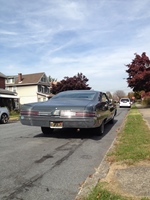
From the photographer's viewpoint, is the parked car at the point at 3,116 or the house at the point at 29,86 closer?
the parked car at the point at 3,116

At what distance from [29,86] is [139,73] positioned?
28.2 m

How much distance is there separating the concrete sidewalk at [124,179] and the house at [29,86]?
4551cm

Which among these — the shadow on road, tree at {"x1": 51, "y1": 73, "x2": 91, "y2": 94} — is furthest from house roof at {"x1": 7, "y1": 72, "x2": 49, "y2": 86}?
the shadow on road

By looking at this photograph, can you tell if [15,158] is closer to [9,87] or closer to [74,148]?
[74,148]

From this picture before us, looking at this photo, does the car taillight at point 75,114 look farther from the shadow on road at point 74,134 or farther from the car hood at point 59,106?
the shadow on road at point 74,134

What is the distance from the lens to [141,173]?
3969 millimetres

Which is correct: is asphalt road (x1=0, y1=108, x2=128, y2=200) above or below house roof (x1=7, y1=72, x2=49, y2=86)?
below

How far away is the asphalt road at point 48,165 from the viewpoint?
3525mm

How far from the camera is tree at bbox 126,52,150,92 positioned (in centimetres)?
2598

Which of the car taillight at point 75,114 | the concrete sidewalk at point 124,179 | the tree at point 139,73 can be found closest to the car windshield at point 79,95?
the car taillight at point 75,114

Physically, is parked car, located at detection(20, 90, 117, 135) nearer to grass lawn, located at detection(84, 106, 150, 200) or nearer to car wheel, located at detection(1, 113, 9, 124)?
grass lawn, located at detection(84, 106, 150, 200)

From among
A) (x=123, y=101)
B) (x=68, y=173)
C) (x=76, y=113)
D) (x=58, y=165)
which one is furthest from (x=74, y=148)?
(x=123, y=101)

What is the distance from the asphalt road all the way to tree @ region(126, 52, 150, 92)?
764 inches

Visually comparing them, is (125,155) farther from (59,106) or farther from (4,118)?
(4,118)
